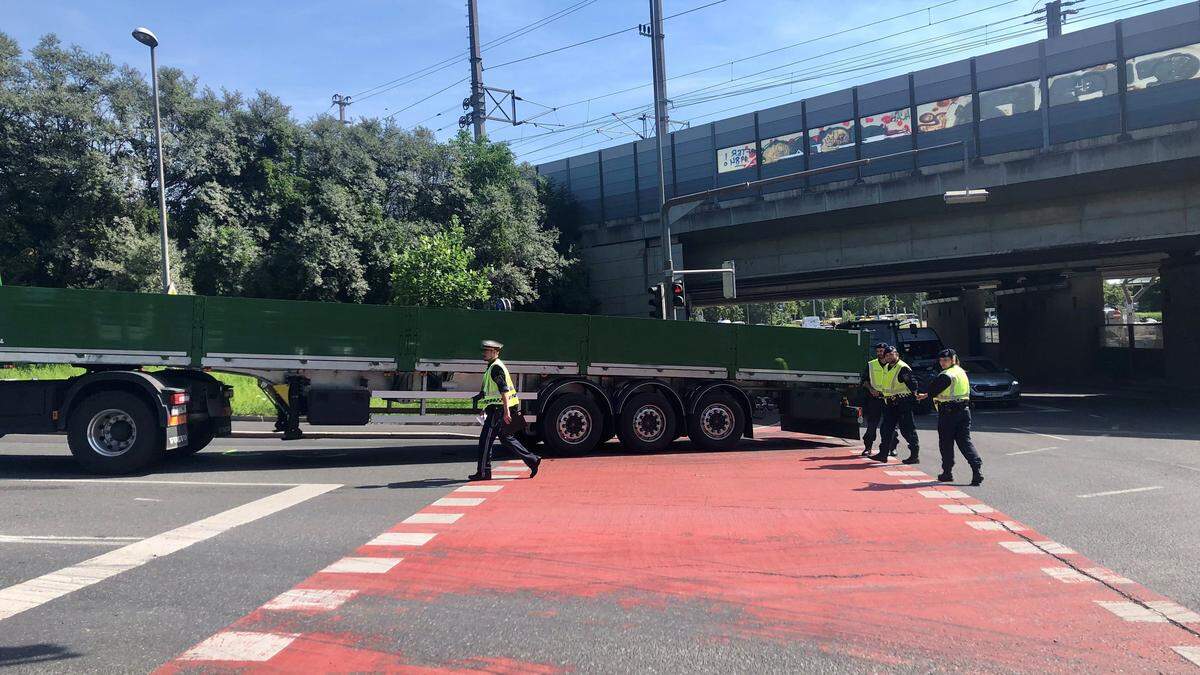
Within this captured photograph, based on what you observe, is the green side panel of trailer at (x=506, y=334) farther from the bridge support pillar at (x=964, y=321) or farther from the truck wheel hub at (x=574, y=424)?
the bridge support pillar at (x=964, y=321)

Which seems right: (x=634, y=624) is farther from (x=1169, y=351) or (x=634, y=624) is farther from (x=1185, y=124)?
(x=1169, y=351)

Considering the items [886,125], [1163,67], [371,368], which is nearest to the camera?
[371,368]

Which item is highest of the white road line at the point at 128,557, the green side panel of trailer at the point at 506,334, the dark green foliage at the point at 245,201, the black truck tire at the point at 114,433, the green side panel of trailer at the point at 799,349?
the dark green foliage at the point at 245,201

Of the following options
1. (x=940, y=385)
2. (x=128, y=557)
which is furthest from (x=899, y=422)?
(x=128, y=557)

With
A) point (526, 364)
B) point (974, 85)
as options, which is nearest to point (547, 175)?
point (974, 85)

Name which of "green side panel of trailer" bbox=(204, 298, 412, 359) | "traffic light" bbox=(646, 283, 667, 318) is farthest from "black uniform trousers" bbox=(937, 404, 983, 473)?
"traffic light" bbox=(646, 283, 667, 318)

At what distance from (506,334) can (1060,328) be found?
3343 centimetres

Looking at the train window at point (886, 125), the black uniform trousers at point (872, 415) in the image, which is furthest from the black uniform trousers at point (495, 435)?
the train window at point (886, 125)

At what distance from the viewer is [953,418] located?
9422 mm

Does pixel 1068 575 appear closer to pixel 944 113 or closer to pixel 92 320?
pixel 92 320

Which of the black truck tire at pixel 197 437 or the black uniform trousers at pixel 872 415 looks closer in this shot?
the black truck tire at pixel 197 437

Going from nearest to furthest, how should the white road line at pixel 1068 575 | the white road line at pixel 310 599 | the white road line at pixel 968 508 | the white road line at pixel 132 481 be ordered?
1. the white road line at pixel 310 599
2. the white road line at pixel 1068 575
3. the white road line at pixel 968 508
4. the white road line at pixel 132 481

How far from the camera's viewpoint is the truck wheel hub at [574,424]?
455 inches

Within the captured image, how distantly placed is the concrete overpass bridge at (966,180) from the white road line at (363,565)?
64.1 feet
